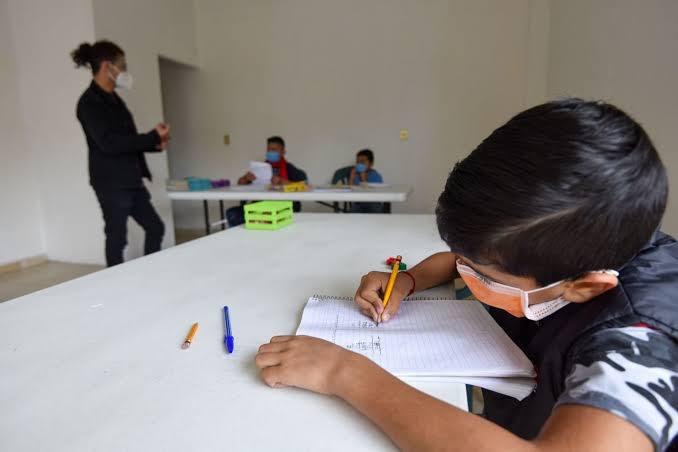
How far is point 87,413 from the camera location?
0.41m

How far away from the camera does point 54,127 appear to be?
3387 mm

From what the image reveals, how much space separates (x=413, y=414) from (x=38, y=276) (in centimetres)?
380

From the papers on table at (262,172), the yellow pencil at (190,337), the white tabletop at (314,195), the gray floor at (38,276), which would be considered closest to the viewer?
the yellow pencil at (190,337)

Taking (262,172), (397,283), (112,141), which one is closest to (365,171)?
(262,172)

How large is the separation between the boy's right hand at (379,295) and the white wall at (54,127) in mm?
3521

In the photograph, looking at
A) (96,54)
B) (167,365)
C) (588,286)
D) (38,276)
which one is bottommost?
(38,276)

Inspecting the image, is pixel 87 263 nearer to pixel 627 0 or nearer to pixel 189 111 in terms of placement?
pixel 189 111

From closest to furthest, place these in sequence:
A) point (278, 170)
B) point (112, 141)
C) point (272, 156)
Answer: point (112, 141)
point (272, 156)
point (278, 170)

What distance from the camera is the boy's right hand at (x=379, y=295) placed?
62 centimetres

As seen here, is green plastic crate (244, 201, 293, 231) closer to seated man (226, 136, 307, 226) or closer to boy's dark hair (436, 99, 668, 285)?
boy's dark hair (436, 99, 668, 285)

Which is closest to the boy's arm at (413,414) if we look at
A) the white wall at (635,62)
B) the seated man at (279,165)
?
the white wall at (635,62)

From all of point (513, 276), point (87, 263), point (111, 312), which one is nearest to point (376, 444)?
point (513, 276)

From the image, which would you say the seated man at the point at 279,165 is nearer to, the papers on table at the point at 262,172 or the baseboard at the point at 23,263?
the papers on table at the point at 262,172

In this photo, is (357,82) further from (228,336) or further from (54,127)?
(228,336)
